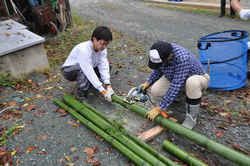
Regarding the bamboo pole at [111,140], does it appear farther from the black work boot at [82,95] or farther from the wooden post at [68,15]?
the wooden post at [68,15]

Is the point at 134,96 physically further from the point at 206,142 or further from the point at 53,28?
the point at 53,28

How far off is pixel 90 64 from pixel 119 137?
4.23 feet

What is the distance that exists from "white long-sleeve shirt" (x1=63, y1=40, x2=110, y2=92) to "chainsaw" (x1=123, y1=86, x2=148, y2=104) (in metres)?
0.49

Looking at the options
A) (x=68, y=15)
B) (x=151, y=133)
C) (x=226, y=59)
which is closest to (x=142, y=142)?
(x=151, y=133)

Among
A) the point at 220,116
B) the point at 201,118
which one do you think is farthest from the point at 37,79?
the point at 220,116

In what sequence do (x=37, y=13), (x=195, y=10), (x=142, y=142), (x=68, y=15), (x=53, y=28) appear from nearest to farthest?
(x=142, y=142), (x=37, y=13), (x=53, y=28), (x=68, y=15), (x=195, y=10)

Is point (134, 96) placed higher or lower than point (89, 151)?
higher

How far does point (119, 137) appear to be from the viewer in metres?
2.33

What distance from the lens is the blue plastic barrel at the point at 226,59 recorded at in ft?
10.1

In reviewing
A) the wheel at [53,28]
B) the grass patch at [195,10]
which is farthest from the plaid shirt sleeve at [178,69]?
the grass patch at [195,10]

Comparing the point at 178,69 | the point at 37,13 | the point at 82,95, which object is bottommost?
the point at 82,95

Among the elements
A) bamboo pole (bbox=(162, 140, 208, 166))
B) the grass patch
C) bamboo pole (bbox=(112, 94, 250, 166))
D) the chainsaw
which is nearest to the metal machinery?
the chainsaw

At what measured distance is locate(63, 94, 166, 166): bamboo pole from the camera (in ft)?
6.74

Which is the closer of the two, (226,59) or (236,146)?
(236,146)
